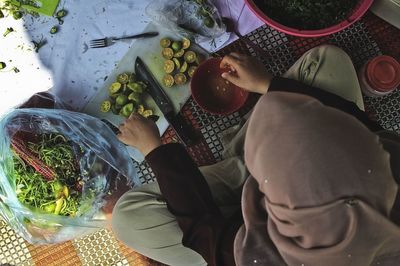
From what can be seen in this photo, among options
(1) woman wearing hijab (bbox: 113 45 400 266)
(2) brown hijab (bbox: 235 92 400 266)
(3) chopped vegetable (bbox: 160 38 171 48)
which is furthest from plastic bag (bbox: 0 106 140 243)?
(2) brown hijab (bbox: 235 92 400 266)

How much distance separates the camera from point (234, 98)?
1.11m

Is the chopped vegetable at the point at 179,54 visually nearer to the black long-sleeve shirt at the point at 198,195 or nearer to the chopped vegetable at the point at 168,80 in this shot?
the chopped vegetable at the point at 168,80

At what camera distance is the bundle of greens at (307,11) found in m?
1.05

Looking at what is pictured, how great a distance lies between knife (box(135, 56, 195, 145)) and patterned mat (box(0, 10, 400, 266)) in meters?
0.04

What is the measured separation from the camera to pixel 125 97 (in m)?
1.09

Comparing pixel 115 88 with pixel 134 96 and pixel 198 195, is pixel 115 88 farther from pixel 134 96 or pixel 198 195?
pixel 198 195

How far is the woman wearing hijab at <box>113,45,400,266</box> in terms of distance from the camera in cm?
56

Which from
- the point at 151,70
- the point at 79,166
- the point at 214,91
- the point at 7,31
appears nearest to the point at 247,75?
the point at 214,91

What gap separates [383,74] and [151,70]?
517 millimetres

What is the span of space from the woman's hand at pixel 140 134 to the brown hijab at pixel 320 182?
0.39m

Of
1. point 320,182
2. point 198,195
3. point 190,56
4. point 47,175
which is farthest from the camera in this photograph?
point 190,56

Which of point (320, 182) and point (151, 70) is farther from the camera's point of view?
point (151, 70)

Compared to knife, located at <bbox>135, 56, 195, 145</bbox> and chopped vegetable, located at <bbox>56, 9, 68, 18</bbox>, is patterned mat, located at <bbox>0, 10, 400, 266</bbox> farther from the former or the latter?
chopped vegetable, located at <bbox>56, 9, 68, 18</bbox>

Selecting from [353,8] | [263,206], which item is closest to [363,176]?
[263,206]
